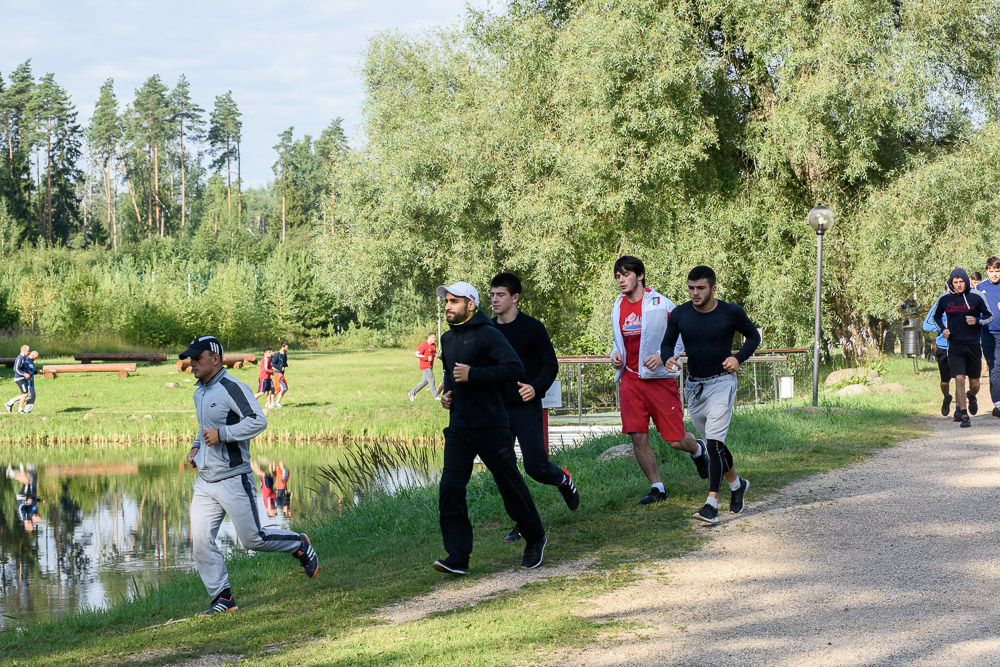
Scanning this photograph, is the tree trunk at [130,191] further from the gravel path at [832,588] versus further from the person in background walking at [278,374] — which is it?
the gravel path at [832,588]

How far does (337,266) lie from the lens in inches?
1291

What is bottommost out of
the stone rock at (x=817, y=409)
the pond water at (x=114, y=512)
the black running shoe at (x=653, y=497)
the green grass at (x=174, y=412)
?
the pond water at (x=114, y=512)

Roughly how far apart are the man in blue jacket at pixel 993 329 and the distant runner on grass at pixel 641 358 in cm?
696

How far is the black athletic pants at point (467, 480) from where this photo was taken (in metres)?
6.73

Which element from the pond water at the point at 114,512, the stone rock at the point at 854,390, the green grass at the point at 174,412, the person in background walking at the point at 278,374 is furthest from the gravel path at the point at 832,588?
the person in background walking at the point at 278,374

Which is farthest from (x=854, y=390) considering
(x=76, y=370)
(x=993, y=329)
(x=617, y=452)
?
(x=76, y=370)

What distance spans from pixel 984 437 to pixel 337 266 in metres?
23.4

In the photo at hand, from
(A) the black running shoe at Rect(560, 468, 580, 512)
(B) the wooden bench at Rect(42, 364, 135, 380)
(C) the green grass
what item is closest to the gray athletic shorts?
(A) the black running shoe at Rect(560, 468, 580, 512)

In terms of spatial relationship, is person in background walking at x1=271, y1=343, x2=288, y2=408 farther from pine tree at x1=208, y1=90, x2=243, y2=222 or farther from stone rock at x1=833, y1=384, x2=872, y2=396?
pine tree at x1=208, y1=90, x2=243, y2=222

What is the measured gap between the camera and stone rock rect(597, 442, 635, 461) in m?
11.5

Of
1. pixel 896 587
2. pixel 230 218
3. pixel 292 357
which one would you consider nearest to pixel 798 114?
pixel 896 587

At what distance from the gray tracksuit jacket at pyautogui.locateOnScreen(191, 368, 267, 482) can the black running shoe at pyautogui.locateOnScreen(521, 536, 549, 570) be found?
1971 millimetres

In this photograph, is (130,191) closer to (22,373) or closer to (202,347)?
(22,373)

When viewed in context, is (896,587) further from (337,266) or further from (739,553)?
(337,266)
